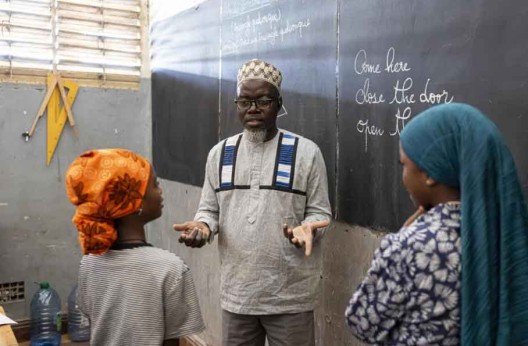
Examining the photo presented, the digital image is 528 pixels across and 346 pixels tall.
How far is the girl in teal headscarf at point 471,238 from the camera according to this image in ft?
3.50

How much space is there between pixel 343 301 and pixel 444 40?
47.1 inches

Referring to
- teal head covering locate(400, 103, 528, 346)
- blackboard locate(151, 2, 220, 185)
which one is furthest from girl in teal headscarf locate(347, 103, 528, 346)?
blackboard locate(151, 2, 220, 185)

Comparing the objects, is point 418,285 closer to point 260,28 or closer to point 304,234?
point 304,234

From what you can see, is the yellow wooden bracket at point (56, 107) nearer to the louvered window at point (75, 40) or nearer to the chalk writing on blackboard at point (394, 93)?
the louvered window at point (75, 40)

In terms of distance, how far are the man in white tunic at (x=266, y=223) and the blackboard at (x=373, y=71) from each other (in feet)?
0.69

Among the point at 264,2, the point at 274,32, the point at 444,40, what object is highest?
the point at 264,2

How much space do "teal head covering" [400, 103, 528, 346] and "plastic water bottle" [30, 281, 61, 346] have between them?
353 centimetres

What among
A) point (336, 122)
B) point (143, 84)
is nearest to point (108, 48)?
point (143, 84)

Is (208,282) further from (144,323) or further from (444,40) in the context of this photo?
(444,40)

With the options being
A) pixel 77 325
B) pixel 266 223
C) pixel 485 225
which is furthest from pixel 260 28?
pixel 77 325

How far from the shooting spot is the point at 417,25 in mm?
1856

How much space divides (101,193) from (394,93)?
1.13 metres

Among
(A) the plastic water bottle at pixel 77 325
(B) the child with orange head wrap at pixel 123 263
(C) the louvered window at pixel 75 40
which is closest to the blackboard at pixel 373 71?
(B) the child with orange head wrap at pixel 123 263

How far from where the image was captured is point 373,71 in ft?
6.77
